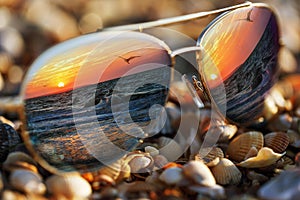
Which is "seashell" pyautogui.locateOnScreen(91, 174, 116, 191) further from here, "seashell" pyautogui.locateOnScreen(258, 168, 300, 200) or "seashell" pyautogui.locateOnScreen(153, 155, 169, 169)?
"seashell" pyautogui.locateOnScreen(258, 168, 300, 200)

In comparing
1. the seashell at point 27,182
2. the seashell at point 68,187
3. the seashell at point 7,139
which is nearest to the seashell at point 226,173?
the seashell at point 68,187

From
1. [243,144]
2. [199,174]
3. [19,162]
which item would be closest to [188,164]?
[199,174]

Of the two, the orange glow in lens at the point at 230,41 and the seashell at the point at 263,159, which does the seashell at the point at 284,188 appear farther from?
the orange glow in lens at the point at 230,41

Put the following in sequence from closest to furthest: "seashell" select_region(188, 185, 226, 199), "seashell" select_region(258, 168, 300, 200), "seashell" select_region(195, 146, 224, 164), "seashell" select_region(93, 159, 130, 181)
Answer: "seashell" select_region(258, 168, 300, 200) → "seashell" select_region(188, 185, 226, 199) → "seashell" select_region(93, 159, 130, 181) → "seashell" select_region(195, 146, 224, 164)

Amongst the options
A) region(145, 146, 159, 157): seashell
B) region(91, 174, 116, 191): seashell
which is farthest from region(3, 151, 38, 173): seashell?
region(145, 146, 159, 157): seashell

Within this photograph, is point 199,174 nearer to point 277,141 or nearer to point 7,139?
point 277,141
